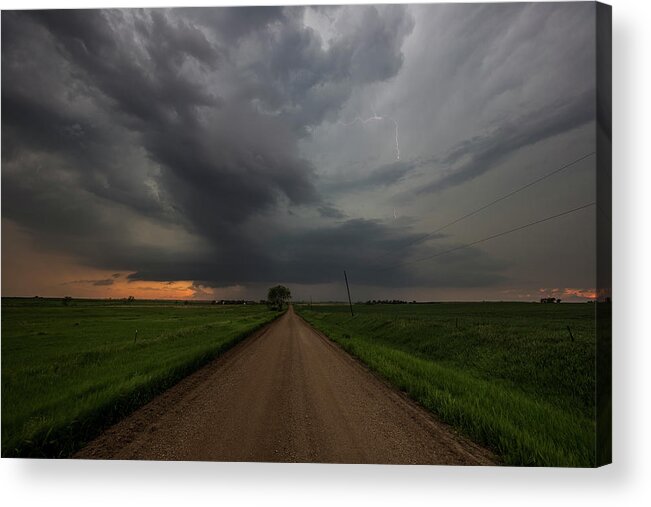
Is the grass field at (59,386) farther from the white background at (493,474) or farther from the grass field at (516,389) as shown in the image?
the grass field at (516,389)

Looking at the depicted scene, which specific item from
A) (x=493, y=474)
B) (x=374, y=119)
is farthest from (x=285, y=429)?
(x=374, y=119)

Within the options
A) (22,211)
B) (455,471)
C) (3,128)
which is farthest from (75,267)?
(455,471)

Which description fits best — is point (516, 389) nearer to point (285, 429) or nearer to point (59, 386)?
point (285, 429)

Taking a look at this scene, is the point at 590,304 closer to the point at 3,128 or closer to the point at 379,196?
the point at 379,196

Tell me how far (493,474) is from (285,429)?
3190mm

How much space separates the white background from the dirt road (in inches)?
10.5

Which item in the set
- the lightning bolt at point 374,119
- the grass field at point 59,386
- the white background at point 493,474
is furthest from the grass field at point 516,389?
the grass field at point 59,386

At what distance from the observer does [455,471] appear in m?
5.14

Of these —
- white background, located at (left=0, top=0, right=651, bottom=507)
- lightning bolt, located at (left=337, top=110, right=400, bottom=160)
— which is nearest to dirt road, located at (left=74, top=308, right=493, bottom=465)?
white background, located at (left=0, top=0, right=651, bottom=507)

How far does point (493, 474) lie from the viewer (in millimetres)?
5242

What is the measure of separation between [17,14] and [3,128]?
255cm

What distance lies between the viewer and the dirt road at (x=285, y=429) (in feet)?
16.8

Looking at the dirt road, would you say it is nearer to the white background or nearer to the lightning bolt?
the white background

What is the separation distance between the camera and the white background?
5414 mm
